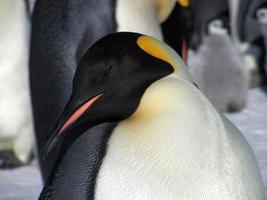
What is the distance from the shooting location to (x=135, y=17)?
3629 mm

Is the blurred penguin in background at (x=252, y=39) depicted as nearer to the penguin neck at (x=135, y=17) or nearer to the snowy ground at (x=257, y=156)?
the snowy ground at (x=257, y=156)

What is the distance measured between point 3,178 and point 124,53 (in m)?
2.53

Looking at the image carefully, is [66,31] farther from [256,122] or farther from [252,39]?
[252,39]

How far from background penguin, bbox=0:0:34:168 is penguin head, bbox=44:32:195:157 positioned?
2787 mm

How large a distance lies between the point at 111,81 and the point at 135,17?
133 cm

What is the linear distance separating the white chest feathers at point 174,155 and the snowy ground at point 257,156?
1.94 meters

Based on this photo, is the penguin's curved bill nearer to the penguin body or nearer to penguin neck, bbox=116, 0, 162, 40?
penguin neck, bbox=116, 0, 162, 40

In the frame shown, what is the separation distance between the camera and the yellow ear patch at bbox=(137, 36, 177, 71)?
2363 mm

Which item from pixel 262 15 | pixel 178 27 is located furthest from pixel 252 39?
pixel 178 27

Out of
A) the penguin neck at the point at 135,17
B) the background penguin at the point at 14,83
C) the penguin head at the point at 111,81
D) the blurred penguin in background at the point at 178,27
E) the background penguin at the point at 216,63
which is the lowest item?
the background penguin at the point at 216,63

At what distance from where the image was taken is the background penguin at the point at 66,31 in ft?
12.0

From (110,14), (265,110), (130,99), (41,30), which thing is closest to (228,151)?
(130,99)

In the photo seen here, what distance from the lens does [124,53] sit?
235 cm

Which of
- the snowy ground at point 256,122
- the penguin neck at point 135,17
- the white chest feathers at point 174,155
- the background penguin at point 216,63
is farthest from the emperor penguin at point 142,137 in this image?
the background penguin at point 216,63
